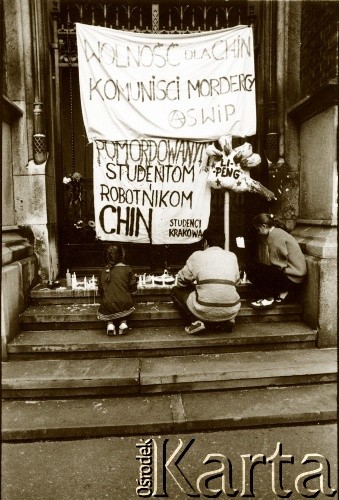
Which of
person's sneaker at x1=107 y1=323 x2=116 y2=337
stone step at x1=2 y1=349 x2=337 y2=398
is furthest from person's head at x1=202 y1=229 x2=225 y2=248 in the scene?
person's sneaker at x1=107 y1=323 x2=116 y2=337

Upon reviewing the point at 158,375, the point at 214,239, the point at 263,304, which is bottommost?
the point at 158,375

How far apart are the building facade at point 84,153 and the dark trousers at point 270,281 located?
25 centimetres

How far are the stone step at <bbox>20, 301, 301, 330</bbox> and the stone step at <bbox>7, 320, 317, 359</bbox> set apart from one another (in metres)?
0.11

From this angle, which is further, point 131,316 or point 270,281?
point 270,281

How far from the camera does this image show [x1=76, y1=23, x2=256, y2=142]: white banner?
5996 mm

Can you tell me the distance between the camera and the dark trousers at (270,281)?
5441 mm

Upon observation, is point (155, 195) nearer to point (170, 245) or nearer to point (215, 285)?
point (170, 245)

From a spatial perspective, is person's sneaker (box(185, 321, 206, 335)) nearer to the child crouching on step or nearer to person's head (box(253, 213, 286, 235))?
the child crouching on step

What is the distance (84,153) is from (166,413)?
179 inches

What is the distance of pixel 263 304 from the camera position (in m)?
5.44

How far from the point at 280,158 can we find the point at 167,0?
305 centimetres

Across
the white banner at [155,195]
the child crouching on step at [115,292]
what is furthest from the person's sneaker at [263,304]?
the child crouching on step at [115,292]

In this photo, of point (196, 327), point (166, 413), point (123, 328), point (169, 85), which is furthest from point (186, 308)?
point (169, 85)

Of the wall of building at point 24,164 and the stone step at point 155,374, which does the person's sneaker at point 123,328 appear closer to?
the stone step at point 155,374
